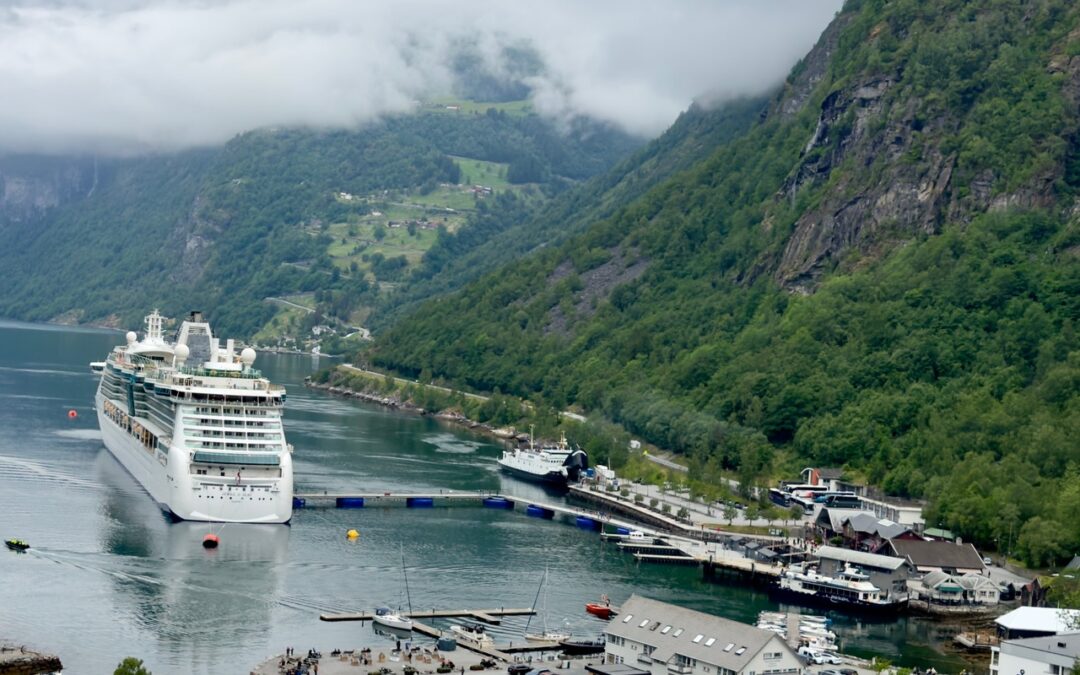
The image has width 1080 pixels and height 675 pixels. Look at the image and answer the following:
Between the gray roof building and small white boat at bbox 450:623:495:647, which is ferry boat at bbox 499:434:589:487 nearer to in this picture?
the gray roof building

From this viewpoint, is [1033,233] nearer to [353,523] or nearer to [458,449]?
[458,449]

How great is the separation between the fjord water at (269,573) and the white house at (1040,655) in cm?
613

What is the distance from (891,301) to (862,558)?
5653cm

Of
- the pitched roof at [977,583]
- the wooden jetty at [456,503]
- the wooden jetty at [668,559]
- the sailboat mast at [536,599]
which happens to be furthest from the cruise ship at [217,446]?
the pitched roof at [977,583]

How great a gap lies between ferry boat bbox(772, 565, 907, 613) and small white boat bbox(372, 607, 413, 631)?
2283 centimetres

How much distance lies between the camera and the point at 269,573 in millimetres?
88250

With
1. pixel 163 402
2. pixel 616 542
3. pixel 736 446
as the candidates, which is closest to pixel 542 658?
pixel 616 542

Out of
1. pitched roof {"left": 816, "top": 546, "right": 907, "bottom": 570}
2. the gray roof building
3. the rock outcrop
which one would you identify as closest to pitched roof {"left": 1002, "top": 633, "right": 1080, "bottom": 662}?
pitched roof {"left": 816, "top": 546, "right": 907, "bottom": 570}

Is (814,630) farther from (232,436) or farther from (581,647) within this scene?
(232,436)

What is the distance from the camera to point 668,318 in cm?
17800

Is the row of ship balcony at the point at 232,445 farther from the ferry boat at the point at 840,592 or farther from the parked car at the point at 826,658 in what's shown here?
the parked car at the point at 826,658

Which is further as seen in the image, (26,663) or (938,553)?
(938,553)

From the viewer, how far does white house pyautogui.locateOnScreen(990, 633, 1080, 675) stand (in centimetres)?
6881

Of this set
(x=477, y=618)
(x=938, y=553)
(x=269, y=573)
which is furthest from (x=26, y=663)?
(x=938, y=553)
